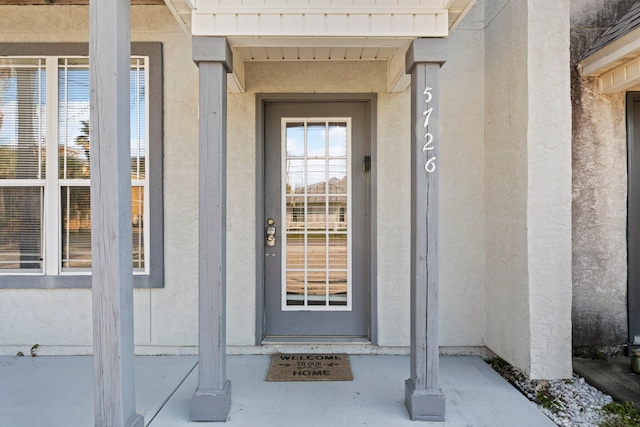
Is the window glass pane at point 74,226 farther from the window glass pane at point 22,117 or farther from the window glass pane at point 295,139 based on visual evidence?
the window glass pane at point 295,139

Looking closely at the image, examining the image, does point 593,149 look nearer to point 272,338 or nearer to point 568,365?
point 568,365

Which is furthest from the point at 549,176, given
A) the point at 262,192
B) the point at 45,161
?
the point at 45,161

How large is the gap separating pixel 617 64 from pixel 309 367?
3.41 metres

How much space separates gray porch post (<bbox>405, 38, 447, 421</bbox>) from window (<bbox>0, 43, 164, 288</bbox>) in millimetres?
2258

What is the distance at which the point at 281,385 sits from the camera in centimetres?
302

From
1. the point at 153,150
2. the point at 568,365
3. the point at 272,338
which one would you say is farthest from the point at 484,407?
the point at 153,150

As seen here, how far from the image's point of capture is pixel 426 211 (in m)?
2.57

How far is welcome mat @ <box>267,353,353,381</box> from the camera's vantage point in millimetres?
3135

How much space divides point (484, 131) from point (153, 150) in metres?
2.95

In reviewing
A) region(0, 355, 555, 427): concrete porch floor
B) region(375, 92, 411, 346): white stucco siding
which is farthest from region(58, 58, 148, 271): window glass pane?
region(375, 92, 411, 346): white stucco siding

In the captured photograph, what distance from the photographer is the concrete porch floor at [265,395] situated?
255 centimetres

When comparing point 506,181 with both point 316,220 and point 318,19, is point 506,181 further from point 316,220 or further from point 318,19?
point 318,19

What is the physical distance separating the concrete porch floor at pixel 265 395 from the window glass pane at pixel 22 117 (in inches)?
66.7

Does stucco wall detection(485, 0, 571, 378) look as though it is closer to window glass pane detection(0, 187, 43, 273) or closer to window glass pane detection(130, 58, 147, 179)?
window glass pane detection(130, 58, 147, 179)
